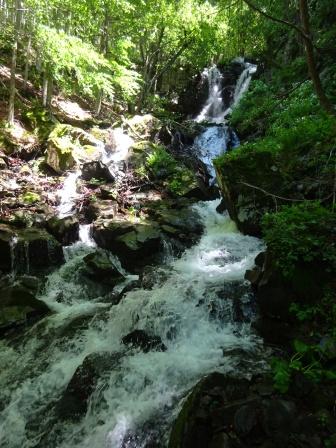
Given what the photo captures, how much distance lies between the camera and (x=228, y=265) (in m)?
8.12

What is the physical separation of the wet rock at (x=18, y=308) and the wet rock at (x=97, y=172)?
5652mm

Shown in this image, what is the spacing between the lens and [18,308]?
23.4 feet

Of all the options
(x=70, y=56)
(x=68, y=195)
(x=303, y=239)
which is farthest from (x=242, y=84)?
(x=303, y=239)

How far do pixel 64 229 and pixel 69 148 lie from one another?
4.53 m

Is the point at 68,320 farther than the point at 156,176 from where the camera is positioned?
No

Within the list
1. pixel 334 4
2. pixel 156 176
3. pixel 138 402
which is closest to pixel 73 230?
pixel 156 176

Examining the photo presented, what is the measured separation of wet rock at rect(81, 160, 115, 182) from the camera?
12445 mm

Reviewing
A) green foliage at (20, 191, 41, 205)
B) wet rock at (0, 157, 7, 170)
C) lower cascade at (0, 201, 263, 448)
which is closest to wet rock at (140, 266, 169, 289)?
lower cascade at (0, 201, 263, 448)

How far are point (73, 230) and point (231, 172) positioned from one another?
4.57 m

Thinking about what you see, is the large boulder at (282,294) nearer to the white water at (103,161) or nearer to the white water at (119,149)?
the white water at (103,161)

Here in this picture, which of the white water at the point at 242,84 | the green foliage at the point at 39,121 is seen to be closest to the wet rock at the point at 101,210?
the green foliage at the point at 39,121

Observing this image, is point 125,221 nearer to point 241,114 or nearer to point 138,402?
point 138,402

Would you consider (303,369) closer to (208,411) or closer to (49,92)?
(208,411)

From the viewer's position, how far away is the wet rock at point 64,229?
9.84 m
